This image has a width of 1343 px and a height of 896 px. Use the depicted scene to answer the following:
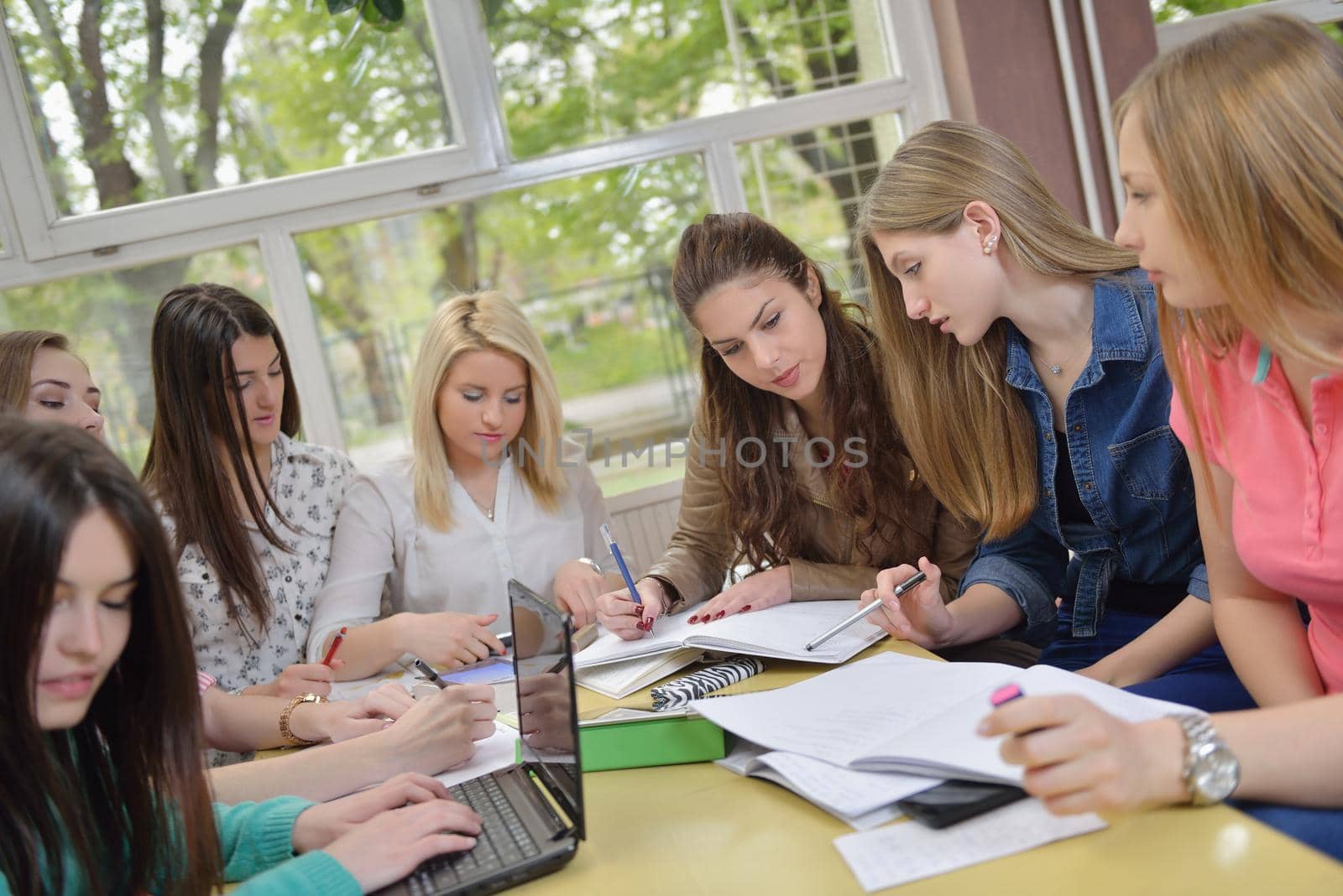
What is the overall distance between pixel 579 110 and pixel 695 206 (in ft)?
1.38

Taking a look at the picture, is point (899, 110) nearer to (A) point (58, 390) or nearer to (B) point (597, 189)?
(B) point (597, 189)

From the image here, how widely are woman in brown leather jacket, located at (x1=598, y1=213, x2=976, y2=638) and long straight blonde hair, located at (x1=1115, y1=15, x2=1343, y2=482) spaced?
86cm

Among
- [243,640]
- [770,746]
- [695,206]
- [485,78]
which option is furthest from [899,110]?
[770,746]

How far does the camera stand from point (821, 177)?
3320 millimetres

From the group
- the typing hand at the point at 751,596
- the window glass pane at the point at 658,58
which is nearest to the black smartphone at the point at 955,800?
the typing hand at the point at 751,596

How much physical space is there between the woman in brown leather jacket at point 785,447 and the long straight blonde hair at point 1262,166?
0.86m

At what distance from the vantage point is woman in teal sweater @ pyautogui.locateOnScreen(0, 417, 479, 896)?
0.96m

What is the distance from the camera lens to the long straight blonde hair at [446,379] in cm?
229

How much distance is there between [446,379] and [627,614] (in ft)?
2.45

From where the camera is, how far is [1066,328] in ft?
5.65

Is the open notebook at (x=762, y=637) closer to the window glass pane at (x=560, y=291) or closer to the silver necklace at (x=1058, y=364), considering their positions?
the silver necklace at (x=1058, y=364)

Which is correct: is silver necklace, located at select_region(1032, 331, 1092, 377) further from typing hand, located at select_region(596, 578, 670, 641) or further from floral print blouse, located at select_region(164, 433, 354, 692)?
floral print blouse, located at select_region(164, 433, 354, 692)

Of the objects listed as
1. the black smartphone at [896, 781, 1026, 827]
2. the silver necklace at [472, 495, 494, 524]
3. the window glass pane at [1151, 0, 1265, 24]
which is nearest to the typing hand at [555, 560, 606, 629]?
the silver necklace at [472, 495, 494, 524]

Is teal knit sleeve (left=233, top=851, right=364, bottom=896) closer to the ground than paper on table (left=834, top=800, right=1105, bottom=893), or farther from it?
farther from it
